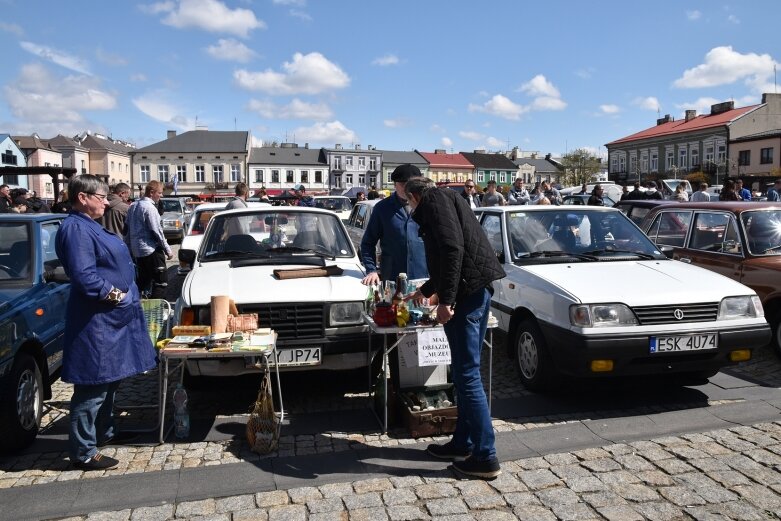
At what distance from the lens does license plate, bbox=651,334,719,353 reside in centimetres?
488

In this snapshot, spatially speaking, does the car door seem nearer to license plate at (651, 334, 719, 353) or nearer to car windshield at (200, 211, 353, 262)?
license plate at (651, 334, 719, 353)

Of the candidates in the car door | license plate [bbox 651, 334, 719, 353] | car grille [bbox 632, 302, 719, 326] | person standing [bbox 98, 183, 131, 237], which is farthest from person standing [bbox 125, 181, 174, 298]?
the car door

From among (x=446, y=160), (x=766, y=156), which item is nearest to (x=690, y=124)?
(x=766, y=156)

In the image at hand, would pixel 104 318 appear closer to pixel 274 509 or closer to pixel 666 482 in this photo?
pixel 274 509

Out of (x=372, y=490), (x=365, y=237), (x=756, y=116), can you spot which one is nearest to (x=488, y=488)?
(x=372, y=490)

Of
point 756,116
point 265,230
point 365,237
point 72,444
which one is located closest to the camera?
point 72,444

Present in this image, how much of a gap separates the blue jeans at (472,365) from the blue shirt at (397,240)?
1584mm

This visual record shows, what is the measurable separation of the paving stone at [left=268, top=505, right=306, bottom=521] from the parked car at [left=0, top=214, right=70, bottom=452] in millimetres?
2087

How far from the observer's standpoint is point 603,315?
4930 millimetres

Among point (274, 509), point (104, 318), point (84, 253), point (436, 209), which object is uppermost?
point (436, 209)

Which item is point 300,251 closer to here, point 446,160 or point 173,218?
point 173,218

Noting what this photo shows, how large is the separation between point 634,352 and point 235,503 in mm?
3158

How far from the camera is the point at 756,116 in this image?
5894 centimetres

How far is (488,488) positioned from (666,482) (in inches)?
43.8
